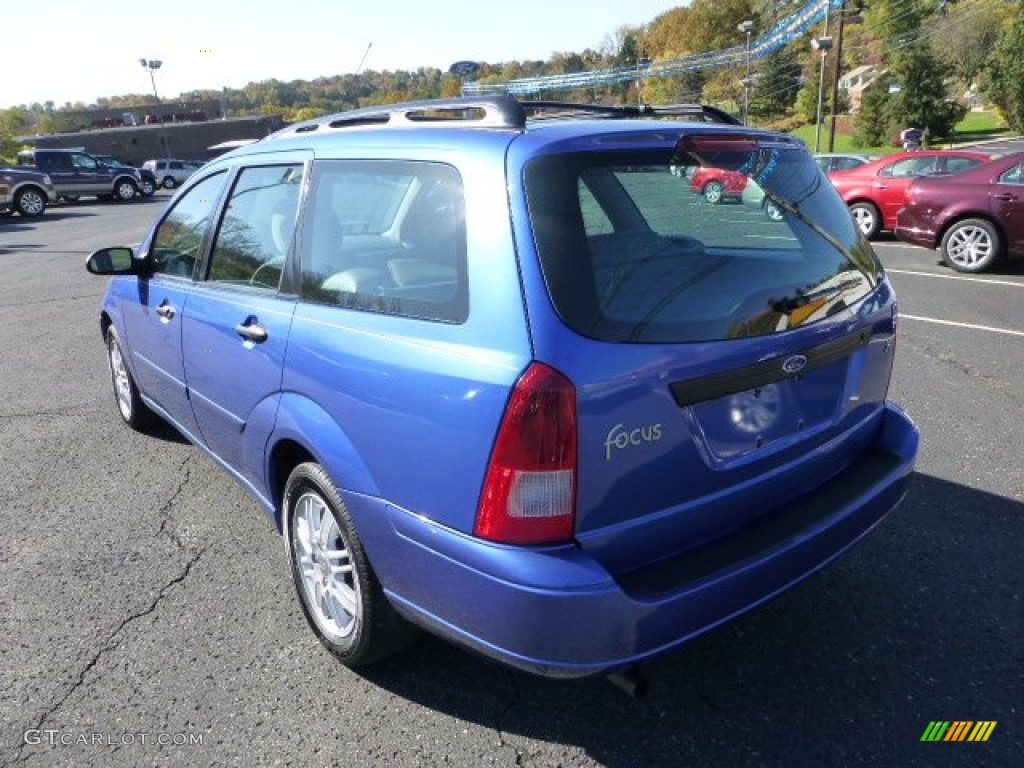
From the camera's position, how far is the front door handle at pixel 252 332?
2696 mm

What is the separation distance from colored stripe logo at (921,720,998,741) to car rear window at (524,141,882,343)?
1.27m

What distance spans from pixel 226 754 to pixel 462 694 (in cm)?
73

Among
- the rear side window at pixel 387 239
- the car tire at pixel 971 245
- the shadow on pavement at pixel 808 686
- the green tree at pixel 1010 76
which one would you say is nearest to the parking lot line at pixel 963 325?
the car tire at pixel 971 245

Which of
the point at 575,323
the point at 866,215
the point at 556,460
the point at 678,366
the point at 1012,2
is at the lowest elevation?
the point at 866,215

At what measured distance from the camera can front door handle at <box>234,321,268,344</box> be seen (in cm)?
270

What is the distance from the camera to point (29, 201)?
77.5 feet

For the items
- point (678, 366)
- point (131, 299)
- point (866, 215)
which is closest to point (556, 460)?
point (678, 366)

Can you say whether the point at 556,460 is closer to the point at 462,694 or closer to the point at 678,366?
the point at 678,366

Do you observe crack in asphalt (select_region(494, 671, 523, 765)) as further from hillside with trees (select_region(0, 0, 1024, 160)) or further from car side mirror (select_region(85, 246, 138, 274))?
hillside with trees (select_region(0, 0, 1024, 160))

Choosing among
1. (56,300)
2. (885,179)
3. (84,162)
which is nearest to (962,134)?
(885,179)

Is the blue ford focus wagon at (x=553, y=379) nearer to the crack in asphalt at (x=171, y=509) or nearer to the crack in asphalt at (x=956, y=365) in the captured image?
the crack in asphalt at (x=171, y=509)

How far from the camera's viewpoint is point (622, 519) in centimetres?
195

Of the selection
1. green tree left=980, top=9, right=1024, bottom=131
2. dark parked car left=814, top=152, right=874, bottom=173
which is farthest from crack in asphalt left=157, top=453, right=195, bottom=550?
green tree left=980, top=9, right=1024, bottom=131

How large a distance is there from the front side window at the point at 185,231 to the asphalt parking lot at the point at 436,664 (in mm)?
1190
